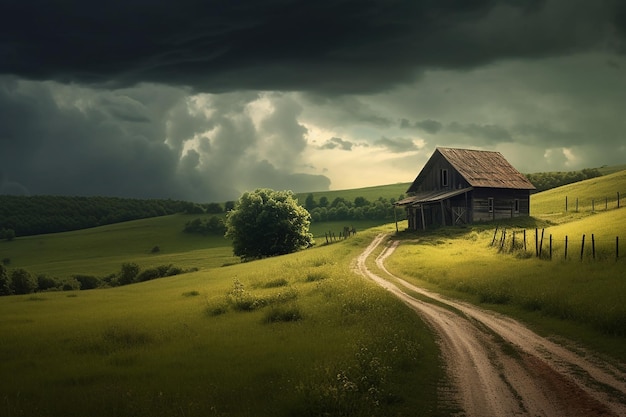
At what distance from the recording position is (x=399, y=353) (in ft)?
53.6

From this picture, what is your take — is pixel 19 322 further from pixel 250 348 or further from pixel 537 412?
pixel 537 412

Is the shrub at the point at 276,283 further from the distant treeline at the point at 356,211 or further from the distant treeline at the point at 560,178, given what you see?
the distant treeline at the point at 560,178

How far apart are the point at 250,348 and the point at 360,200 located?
14775cm

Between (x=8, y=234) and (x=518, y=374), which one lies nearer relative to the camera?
(x=518, y=374)

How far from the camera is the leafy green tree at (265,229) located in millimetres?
81688

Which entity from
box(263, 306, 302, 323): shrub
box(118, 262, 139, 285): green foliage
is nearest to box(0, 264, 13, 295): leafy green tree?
box(118, 262, 139, 285): green foliage

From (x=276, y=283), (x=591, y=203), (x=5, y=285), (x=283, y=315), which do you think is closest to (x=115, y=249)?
(x=5, y=285)

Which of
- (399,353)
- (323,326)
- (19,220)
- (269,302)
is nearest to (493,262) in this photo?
(269,302)

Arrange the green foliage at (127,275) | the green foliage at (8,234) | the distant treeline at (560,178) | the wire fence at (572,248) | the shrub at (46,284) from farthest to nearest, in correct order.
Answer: the green foliage at (8,234) → the distant treeline at (560,178) → the green foliage at (127,275) → the shrub at (46,284) → the wire fence at (572,248)

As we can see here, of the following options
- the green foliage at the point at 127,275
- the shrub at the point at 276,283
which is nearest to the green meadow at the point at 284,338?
the shrub at the point at 276,283

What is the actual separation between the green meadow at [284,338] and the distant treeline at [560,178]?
9533cm

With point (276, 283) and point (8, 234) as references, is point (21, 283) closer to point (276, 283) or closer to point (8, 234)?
point (276, 283)

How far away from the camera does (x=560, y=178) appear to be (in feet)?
441

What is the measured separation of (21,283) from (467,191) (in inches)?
2656
